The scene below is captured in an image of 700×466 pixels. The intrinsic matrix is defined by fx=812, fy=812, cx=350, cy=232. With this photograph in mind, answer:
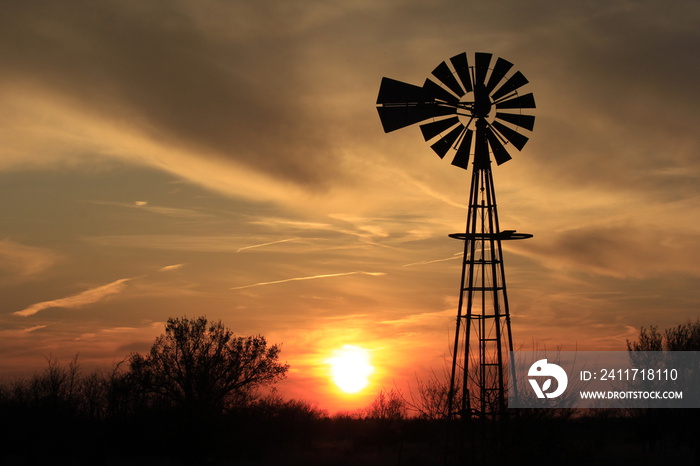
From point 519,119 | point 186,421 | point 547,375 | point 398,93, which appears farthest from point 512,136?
point 186,421

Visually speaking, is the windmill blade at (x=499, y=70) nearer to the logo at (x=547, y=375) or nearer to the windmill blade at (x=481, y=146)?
the windmill blade at (x=481, y=146)

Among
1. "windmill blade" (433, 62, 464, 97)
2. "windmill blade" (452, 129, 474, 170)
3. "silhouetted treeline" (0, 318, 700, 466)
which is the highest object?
"windmill blade" (433, 62, 464, 97)

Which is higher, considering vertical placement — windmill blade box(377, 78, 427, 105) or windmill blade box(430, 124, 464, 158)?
windmill blade box(377, 78, 427, 105)

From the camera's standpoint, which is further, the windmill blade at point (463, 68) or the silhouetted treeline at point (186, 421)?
the silhouetted treeline at point (186, 421)

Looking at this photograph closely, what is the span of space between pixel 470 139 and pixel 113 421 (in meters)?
31.6

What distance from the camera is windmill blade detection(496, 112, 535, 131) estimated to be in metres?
29.7

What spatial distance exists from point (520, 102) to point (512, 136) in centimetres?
127

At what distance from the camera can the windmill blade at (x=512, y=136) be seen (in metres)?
29.8

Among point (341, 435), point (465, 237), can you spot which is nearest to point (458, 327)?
point (465, 237)

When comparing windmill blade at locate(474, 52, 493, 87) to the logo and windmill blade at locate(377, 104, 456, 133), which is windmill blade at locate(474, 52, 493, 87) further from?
the logo

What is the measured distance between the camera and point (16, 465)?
44438 millimetres

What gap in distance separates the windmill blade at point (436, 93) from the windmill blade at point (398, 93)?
23cm

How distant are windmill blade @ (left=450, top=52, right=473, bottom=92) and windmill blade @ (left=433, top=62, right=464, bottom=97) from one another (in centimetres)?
23

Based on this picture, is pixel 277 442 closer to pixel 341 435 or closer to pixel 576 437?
pixel 341 435
